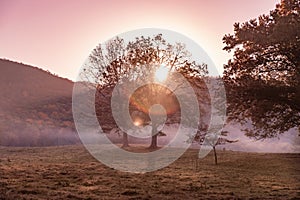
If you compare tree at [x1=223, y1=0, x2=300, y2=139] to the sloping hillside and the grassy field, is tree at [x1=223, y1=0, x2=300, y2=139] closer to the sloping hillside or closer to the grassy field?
the grassy field

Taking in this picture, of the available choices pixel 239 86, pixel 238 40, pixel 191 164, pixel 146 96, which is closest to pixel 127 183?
pixel 239 86

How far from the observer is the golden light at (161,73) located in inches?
2275

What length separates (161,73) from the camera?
58.3 metres

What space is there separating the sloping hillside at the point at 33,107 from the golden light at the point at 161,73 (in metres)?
29.1

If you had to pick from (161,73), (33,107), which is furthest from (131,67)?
(33,107)

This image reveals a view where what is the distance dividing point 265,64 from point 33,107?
9143 centimetres

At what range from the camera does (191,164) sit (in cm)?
4009

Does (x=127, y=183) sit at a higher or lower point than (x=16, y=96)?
lower

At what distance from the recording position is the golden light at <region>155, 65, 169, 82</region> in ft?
190

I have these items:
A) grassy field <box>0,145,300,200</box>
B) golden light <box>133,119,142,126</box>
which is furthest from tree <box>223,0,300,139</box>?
golden light <box>133,119,142,126</box>

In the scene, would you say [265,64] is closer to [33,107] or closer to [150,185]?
[150,185]

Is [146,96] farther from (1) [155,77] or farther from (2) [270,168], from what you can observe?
(2) [270,168]

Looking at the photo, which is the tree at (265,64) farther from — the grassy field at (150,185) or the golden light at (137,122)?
the golden light at (137,122)

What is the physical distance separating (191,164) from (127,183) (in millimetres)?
17033
